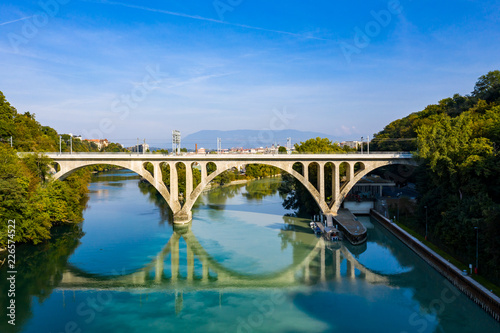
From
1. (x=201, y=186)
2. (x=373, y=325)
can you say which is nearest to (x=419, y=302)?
(x=373, y=325)

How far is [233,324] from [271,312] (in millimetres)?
2176

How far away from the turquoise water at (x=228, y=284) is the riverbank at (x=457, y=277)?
0.44 meters

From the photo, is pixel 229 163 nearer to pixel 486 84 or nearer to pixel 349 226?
pixel 349 226

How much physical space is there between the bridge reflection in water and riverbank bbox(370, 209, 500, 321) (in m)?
3.33

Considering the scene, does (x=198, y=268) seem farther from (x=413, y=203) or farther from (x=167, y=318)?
(x=413, y=203)

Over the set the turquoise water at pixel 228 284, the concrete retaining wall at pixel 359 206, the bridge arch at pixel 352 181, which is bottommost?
the turquoise water at pixel 228 284

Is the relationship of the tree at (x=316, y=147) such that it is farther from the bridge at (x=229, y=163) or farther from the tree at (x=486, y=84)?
the tree at (x=486, y=84)

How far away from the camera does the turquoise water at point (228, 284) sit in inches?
681

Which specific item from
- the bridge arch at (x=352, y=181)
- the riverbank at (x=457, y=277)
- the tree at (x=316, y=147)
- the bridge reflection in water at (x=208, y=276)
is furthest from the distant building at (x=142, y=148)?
the riverbank at (x=457, y=277)

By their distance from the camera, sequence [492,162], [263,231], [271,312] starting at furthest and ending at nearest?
[263,231] → [492,162] → [271,312]

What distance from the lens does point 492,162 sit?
76.5 ft

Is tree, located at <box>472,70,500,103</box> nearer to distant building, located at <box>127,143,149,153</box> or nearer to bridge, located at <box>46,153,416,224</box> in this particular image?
bridge, located at <box>46,153,416,224</box>

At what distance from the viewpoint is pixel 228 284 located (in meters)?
22.4

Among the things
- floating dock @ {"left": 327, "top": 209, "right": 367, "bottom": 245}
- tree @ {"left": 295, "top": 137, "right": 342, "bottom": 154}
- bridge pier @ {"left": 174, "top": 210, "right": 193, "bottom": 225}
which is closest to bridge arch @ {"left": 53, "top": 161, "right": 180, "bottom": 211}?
bridge pier @ {"left": 174, "top": 210, "right": 193, "bottom": 225}
